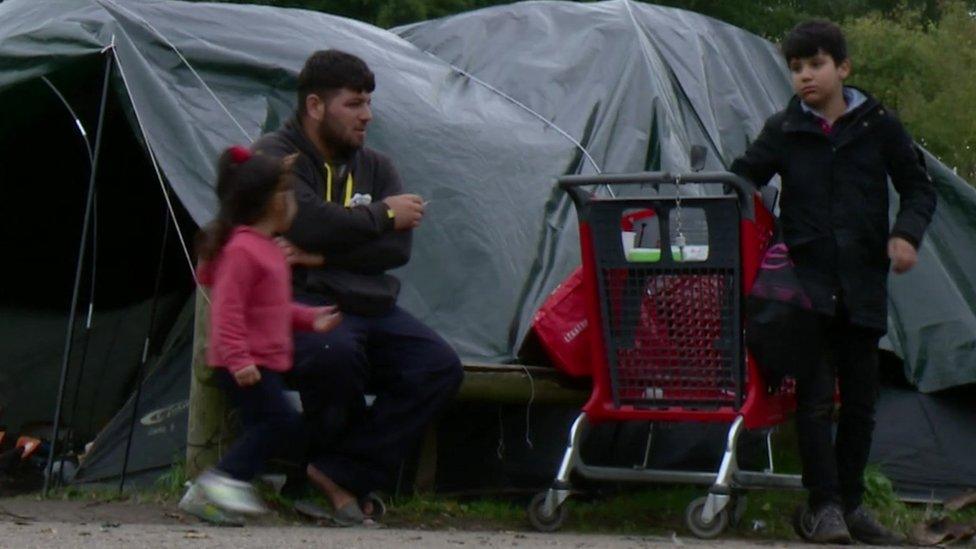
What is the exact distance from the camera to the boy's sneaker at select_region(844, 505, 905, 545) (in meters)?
6.30

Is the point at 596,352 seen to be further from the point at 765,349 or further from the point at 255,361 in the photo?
the point at 255,361

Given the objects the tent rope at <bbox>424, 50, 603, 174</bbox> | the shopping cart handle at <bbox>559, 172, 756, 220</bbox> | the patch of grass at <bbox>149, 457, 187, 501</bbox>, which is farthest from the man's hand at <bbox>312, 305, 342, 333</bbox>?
the tent rope at <bbox>424, 50, 603, 174</bbox>

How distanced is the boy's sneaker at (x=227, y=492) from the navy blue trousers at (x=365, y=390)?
0.42 metres

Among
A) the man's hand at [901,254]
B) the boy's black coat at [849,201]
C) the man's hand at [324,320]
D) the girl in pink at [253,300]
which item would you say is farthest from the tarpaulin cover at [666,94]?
the girl in pink at [253,300]

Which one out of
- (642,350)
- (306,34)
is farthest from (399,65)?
(642,350)

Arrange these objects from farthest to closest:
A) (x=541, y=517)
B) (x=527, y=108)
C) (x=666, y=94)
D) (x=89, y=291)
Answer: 1. (x=89, y=291)
2. (x=666, y=94)
3. (x=527, y=108)
4. (x=541, y=517)

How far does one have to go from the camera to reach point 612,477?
257 inches

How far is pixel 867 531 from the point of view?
632cm

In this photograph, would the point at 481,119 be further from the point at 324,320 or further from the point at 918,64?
the point at 918,64

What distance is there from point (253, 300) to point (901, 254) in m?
2.07

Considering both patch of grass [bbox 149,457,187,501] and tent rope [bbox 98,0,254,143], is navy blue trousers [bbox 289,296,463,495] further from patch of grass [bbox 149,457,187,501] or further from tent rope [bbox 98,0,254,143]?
tent rope [bbox 98,0,254,143]

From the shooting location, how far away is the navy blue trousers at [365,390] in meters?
6.29

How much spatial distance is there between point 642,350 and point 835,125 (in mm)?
999

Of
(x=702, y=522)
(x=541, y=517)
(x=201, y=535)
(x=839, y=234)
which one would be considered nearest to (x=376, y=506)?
(x=541, y=517)
